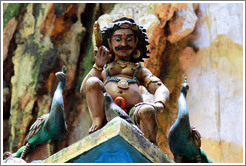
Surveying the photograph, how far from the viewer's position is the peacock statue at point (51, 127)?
3.28m

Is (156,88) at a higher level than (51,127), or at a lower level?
higher

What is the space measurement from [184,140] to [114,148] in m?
0.91

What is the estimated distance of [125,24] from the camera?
12.1 feet

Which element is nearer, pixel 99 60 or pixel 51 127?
pixel 51 127

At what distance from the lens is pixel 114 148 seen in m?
2.59

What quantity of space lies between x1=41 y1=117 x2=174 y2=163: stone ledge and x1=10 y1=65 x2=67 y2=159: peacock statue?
65 cm

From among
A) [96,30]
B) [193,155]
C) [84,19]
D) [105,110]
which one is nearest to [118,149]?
[105,110]

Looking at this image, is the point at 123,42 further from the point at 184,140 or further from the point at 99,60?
the point at 184,140

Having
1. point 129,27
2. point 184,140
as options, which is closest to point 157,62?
point 129,27

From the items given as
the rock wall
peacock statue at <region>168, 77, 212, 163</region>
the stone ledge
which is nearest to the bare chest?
peacock statue at <region>168, 77, 212, 163</region>

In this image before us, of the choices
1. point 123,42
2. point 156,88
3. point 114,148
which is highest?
point 123,42

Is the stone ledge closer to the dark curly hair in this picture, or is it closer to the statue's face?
the statue's face

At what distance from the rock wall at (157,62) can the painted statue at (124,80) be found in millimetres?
1968

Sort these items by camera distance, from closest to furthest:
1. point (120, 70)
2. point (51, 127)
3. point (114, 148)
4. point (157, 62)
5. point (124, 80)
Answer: point (114, 148) < point (51, 127) < point (124, 80) < point (120, 70) < point (157, 62)
